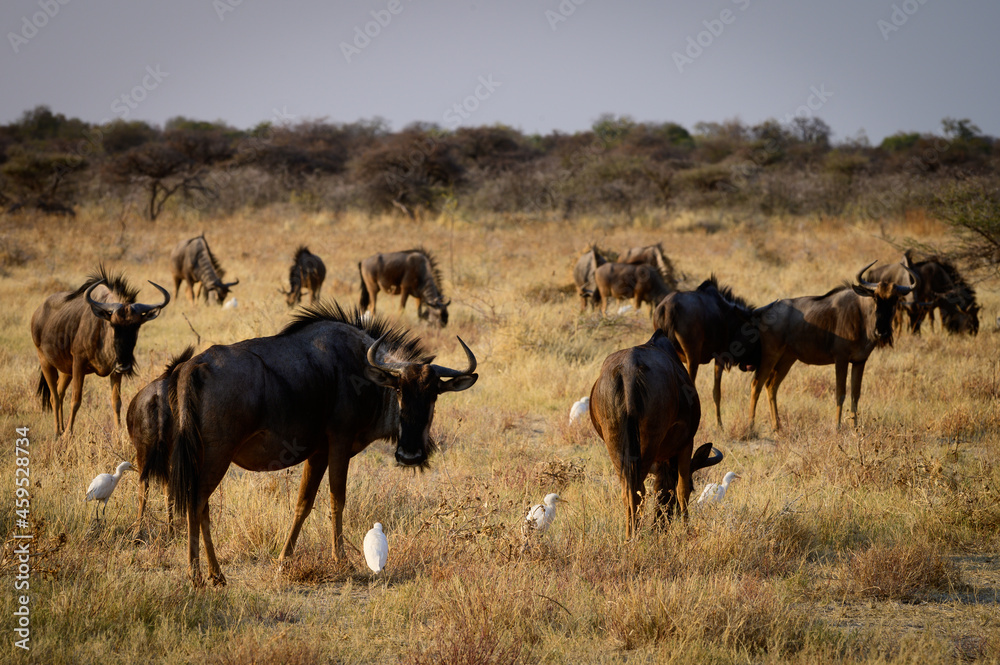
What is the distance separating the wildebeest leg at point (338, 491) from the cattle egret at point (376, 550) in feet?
1.38

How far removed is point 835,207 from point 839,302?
24.3 m

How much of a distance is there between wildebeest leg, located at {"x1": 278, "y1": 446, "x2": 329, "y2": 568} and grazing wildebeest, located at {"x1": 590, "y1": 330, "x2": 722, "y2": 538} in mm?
1678

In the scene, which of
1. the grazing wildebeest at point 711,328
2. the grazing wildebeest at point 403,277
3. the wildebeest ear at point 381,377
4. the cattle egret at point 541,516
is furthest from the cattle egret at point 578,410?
the grazing wildebeest at point 403,277

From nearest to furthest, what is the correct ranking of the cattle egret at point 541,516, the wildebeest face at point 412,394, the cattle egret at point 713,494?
1. the wildebeest face at point 412,394
2. the cattle egret at point 541,516
3. the cattle egret at point 713,494

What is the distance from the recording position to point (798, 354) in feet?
26.5

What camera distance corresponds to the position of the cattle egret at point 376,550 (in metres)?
3.97

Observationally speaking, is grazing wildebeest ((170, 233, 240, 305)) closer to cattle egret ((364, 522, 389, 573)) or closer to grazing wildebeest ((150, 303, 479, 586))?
grazing wildebeest ((150, 303, 479, 586))

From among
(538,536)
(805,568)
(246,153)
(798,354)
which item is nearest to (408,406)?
(538,536)

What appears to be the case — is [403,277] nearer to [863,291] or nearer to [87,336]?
[87,336]

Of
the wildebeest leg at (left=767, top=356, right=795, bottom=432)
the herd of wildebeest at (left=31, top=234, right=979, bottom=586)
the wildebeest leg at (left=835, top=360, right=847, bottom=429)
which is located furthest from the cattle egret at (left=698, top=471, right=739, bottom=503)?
the wildebeest leg at (left=835, top=360, right=847, bottom=429)

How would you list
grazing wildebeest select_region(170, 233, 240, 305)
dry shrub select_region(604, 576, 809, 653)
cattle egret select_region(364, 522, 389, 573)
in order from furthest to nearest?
1. grazing wildebeest select_region(170, 233, 240, 305)
2. cattle egret select_region(364, 522, 389, 573)
3. dry shrub select_region(604, 576, 809, 653)

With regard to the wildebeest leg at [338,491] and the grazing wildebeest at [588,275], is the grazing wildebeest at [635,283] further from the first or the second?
the wildebeest leg at [338,491]

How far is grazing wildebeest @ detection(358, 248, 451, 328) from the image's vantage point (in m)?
14.0

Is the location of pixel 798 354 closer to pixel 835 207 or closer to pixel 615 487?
pixel 615 487
